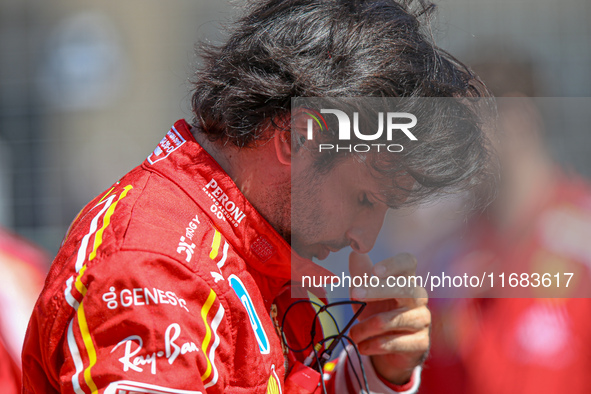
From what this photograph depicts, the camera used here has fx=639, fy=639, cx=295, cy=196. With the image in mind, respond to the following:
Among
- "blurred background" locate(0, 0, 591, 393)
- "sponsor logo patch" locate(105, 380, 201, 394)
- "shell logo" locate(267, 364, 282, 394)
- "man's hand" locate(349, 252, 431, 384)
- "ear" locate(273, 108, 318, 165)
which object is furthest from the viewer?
"blurred background" locate(0, 0, 591, 393)

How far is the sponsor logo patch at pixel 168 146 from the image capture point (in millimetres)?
1174

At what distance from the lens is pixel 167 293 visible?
95 centimetres

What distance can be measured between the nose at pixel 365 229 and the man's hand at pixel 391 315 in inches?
3.8

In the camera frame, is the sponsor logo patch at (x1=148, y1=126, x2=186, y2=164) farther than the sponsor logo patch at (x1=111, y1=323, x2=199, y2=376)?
Yes

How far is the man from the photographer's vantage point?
932 millimetres

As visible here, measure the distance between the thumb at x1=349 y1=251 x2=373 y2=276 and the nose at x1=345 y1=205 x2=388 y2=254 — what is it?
97 millimetres

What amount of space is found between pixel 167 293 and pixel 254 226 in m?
0.28

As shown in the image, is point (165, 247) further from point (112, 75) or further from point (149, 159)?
point (112, 75)

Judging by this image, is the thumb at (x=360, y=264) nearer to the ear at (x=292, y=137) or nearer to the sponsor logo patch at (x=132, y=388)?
the ear at (x=292, y=137)

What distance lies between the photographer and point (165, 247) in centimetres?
99

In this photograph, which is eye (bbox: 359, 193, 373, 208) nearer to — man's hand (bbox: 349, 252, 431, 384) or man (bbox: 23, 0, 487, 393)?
man (bbox: 23, 0, 487, 393)

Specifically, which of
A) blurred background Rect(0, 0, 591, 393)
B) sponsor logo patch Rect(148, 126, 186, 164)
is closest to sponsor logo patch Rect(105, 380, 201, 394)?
sponsor logo patch Rect(148, 126, 186, 164)

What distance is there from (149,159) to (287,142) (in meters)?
0.26

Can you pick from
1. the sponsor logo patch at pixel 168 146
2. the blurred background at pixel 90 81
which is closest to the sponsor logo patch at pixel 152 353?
the sponsor logo patch at pixel 168 146
